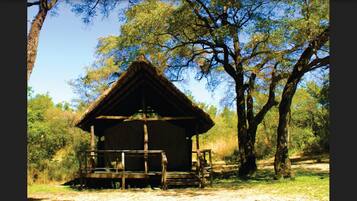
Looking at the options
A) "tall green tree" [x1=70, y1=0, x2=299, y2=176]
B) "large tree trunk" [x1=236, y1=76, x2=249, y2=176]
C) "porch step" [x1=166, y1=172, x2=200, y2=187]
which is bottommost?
"porch step" [x1=166, y1=172, x2=200, y2=187]

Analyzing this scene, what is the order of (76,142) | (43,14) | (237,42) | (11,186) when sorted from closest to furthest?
(11,186) < (43,14) < (237,42) < (76,142)

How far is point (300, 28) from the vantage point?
15.4m

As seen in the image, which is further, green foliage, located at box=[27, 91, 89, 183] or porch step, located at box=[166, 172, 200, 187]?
green foliage, located at box=[27, 91, 89, 183]

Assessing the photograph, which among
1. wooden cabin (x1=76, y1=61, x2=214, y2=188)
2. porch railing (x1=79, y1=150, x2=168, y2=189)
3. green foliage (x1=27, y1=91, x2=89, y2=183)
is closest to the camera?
porch railing (x1=79, y1=150, x2=168, y2=189)

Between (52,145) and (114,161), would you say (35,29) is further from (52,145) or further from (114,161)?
(52,145)

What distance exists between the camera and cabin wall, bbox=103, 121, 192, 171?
1819 cm

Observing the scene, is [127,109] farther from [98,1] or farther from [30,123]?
[30,123]

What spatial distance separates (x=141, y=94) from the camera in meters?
17.3

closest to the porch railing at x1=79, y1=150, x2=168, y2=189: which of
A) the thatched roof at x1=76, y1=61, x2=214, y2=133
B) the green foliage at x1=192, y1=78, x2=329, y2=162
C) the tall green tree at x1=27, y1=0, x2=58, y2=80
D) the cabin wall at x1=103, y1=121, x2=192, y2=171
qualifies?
the cabin wall at x1=103, y1=121, x2=192, y2=171

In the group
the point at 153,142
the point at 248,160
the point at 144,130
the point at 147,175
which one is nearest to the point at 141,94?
the point at 144,130

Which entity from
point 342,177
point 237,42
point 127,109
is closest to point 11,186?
point 342,177

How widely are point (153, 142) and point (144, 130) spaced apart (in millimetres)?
2367

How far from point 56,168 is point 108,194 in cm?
1133

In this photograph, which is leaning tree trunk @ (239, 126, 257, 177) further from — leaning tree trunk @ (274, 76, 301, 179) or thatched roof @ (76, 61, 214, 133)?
thatched roof @ (76, 61, 214, 133)
